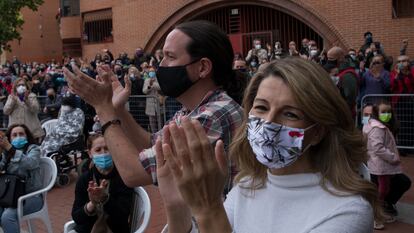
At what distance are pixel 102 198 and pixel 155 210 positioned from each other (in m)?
2.63

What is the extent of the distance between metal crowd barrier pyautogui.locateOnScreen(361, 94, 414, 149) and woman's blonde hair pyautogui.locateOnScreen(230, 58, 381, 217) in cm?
656

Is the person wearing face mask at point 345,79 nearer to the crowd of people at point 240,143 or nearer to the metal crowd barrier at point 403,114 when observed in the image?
the metal crowd barrier at point 403,114

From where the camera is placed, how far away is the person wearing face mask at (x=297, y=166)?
68.8 inches

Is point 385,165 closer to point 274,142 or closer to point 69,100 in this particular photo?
point 274,142

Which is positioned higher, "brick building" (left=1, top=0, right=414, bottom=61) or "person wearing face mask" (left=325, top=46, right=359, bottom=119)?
"brick building" (left=1, top=0, right=414, bottom=61)

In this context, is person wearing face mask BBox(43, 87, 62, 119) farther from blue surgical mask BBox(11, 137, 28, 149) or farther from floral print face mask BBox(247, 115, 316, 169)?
floral print face mask BBox(247, 115, 316, 169)

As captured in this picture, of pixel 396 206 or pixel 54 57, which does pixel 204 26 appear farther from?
pixel 54 57

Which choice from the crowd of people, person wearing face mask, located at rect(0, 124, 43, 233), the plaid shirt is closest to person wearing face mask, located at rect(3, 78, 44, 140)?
person wearing face mask, located at rect(0, 124, 43, 233)

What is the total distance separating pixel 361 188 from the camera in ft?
5.85

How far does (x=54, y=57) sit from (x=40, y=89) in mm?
26174

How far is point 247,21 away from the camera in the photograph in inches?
745

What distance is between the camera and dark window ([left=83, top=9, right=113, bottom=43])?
23.6 m

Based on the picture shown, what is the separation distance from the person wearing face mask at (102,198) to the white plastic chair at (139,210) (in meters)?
0.05

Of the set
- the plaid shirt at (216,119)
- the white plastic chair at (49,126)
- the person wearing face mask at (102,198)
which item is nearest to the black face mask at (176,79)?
the plaid shirt at (216,119)
